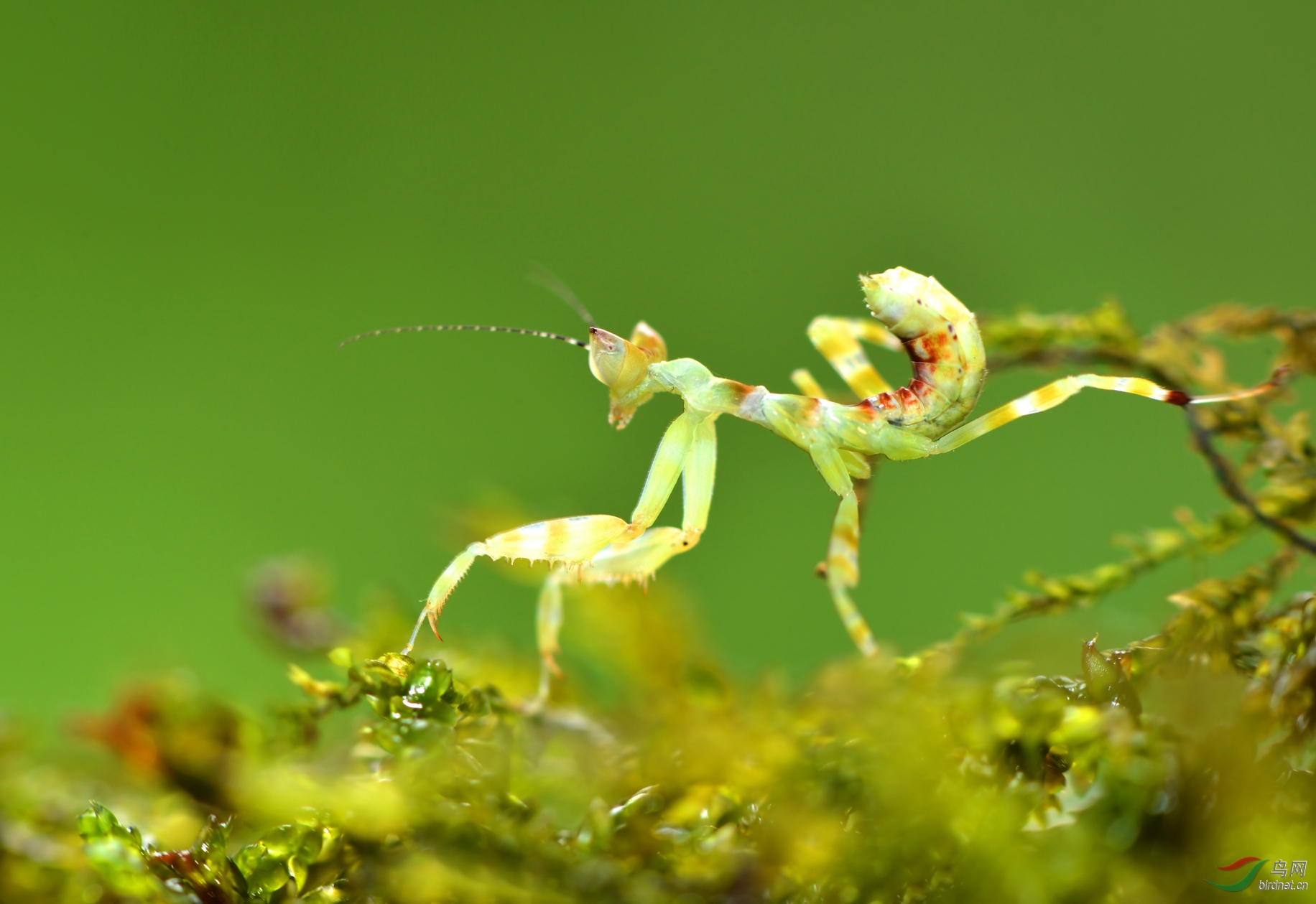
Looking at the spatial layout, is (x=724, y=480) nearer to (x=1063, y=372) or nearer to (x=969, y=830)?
(x=1063, y=372)

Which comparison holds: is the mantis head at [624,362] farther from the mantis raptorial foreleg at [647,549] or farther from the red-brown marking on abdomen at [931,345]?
the red-brown marking on abdomen at [931,345]

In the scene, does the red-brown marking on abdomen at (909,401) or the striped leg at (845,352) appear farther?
the striped leg at (845,352)

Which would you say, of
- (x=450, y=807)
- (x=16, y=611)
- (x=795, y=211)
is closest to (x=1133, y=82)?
(x=795, y=211)

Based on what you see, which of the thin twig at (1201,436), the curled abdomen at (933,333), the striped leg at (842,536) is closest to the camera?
the thin twig at (1201,436)

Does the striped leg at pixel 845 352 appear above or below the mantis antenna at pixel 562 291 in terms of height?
below

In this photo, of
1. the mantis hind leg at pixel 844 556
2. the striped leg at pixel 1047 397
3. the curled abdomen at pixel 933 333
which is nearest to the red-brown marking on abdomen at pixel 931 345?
the curled abdomen at pixel 933 333

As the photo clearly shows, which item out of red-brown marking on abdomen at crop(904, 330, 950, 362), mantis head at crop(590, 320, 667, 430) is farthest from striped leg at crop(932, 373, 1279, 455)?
mantis head at crop(590, 320, 667, 430)

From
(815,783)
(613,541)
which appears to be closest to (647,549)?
(613,541)
